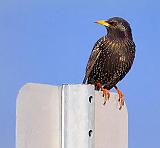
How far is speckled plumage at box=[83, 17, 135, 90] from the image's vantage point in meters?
5.63

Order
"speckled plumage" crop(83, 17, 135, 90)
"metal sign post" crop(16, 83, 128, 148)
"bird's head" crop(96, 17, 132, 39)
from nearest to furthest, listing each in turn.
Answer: "metal sign post" crop(16, 83, 128, 148), "speckled plumage" crop(83, 17, 135, 90), "bird's head" crop(96, 17, 132, 39)

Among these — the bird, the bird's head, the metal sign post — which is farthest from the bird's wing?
the metal sign post

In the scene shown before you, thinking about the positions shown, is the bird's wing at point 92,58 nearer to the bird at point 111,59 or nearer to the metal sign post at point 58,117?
the bird at point 111,59

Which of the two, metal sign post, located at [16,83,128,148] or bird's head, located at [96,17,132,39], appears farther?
bird's head, located at [96,17,132,39]

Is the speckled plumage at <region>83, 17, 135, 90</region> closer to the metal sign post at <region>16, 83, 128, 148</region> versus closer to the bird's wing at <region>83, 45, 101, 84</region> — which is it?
the bird's wing at <region>83, 45, 101, 84</region>

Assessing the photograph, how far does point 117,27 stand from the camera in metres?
5.92

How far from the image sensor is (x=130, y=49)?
18.7ft

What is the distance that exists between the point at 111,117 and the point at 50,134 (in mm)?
492

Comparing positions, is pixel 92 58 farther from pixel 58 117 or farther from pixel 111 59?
pixel 58 117

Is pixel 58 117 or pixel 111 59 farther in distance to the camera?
pixel 111 59

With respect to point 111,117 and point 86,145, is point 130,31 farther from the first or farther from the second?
point 86,145

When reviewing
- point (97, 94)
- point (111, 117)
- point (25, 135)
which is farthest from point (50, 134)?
point (111, 117)

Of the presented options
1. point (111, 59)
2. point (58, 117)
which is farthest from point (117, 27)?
point (58, 117)

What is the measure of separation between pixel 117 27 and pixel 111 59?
1.75 ft
